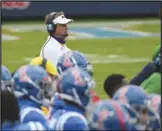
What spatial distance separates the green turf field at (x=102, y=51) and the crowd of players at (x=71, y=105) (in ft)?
22.6

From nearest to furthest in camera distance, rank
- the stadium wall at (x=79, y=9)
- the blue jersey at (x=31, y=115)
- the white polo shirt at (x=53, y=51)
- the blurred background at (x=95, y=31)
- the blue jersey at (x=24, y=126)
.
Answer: the blue jersey at (x=24, y=126), the blue jersey at (x=31, y=115), the white polo shirt at (x=53, y=51), the blurred background at (x=95, y=31), the stadium wall at (x=79, y=9)

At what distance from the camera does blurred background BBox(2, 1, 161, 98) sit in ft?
53.9

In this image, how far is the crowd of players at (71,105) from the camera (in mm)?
4445

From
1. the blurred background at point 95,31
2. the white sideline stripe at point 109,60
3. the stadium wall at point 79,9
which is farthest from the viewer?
the stadium wall at point 79,9

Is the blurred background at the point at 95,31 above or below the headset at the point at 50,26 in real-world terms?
below

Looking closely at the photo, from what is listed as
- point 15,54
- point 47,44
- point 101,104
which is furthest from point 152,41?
point 101,104

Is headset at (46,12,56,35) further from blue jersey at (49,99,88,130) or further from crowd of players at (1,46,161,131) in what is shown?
blue jersey at (49,99,88,130)

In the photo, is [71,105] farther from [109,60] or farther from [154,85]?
[109,60]

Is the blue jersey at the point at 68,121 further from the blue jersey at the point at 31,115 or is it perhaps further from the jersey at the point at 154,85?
the jersey at the point at 154,85

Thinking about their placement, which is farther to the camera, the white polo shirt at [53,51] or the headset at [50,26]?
the headset at [50,26]

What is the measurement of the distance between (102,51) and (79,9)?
211 inches

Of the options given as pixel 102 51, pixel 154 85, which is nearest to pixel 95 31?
pixel 102 51

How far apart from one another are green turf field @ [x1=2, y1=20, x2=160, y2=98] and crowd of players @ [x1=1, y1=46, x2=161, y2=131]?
689 centimetres

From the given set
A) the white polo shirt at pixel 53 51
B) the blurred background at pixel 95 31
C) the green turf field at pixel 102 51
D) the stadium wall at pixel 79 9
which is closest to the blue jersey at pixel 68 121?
the white polo shirt at pixel 53 51
